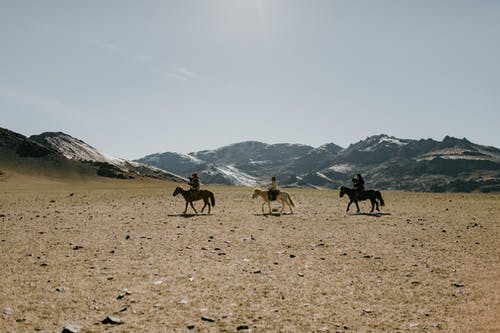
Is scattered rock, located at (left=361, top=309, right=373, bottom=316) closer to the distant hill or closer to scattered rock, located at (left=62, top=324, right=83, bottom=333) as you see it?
scattered rock, located at (left=62, top=324, right=83, bottom=333)

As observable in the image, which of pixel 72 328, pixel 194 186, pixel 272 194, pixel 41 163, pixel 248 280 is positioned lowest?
pixel 72 328

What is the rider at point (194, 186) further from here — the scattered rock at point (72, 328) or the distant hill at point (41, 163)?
the distant hill at point (41, 163)

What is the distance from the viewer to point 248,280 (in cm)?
1337

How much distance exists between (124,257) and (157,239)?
4450mm

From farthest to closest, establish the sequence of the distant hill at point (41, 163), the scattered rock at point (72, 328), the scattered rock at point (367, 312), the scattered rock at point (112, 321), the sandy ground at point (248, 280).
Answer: the distant hill at point (41, 163)
the scattered rock at point (367, 312)
the sandy ground at point (248, 280)
the scattered rock at point (112, 321)
the scattered rock at point (72, 328)

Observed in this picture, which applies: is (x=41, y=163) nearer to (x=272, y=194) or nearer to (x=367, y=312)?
(x=272, y=194)

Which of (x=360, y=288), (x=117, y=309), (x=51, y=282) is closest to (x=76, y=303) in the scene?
(x=117, y=309)

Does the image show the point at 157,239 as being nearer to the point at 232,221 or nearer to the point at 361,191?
the point at 232,221

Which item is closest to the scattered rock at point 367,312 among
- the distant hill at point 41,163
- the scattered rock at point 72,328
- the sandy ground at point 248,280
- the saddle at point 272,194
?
the sandy ground at point 248,280

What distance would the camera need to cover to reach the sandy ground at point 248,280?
9812mm

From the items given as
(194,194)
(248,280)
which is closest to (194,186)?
(194,194)

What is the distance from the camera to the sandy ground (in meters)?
9.81

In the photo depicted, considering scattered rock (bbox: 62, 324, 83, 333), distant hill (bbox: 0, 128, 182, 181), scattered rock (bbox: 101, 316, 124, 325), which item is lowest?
scattered rock (bbox: 62, 324, 83, 333)

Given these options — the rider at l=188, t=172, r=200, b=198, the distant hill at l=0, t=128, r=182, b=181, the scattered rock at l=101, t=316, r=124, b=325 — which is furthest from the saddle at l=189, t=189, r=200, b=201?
the distant hill at l=0, t=128, r=182, b=181
